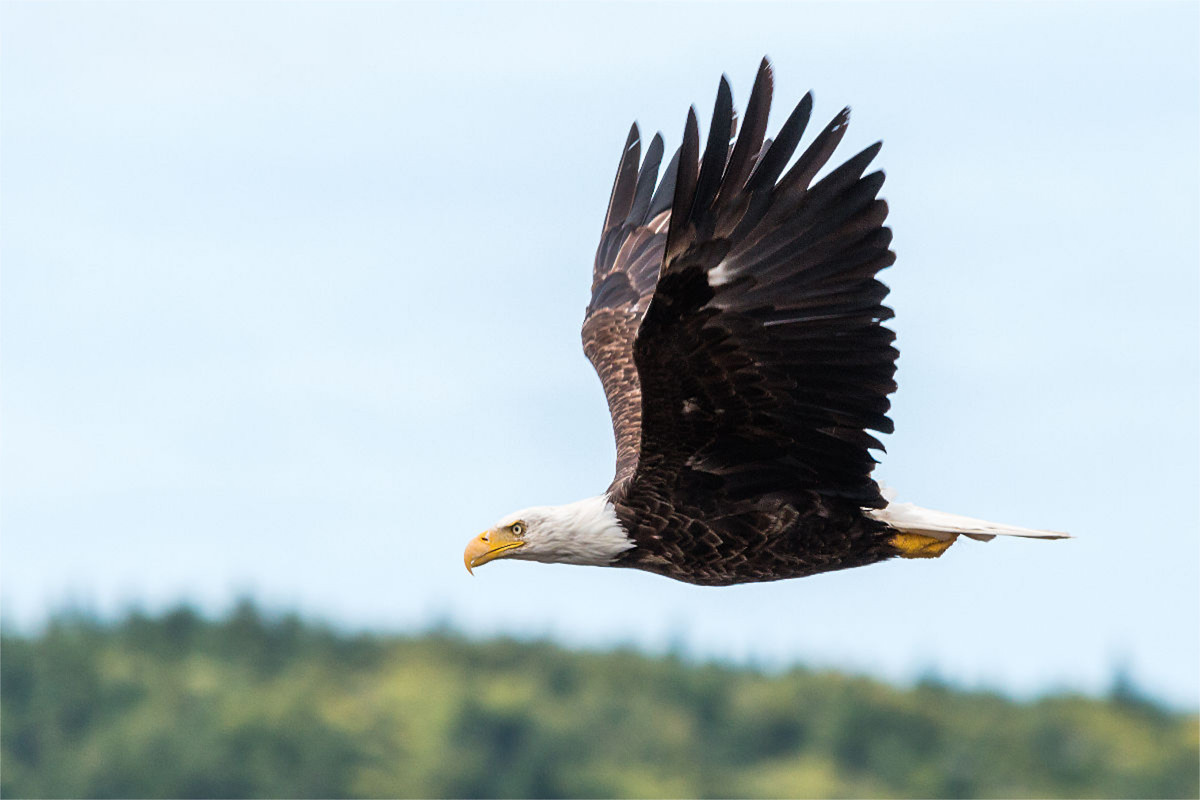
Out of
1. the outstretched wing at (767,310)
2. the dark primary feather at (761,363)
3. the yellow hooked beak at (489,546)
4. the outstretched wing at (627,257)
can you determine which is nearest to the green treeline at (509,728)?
the outstretched wing at (627,257)

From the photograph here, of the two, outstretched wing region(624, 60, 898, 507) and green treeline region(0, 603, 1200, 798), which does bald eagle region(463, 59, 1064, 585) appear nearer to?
outstretched wing region(624, 60, 898, 507)

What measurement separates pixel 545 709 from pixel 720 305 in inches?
1978

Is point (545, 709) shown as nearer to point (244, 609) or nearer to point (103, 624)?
point (244, 609)

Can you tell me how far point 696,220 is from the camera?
7.67 meters

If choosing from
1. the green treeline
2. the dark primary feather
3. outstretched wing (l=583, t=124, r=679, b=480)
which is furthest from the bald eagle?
the green treeline

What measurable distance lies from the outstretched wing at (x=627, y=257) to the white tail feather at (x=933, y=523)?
2158mm

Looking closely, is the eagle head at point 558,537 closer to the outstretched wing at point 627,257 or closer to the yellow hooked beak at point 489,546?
the yellow hooked beak at point 489,546

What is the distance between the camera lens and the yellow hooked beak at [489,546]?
897 centimetres

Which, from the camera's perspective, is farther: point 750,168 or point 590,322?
point 590,322

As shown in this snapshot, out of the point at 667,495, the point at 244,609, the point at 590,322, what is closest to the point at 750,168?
the point at 667,495

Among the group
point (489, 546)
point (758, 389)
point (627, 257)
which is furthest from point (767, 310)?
point (627, 257)

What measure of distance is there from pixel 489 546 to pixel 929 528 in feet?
6.17

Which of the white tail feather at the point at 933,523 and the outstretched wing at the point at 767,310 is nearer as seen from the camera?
the outstretched wing at the point at 767,310

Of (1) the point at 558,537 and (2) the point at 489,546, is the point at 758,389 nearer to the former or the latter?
(1) the point at 558,537
